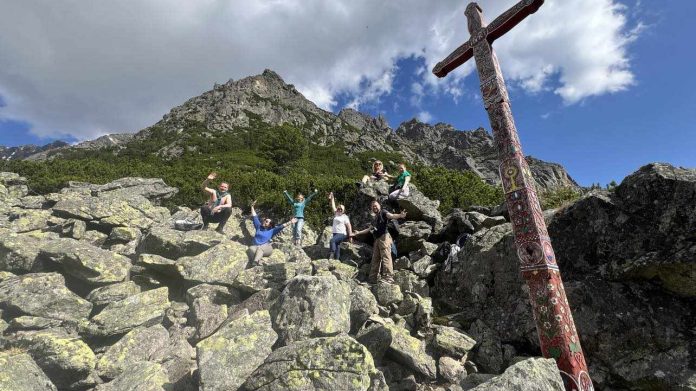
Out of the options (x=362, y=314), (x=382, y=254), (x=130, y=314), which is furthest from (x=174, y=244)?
(x=362, y=314)

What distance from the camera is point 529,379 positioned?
451 cm

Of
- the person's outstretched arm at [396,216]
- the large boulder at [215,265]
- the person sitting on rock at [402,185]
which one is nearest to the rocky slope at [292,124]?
the large boulder at [215,265]

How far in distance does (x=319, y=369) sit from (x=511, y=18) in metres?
7.55

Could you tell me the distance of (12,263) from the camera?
9.25 meters

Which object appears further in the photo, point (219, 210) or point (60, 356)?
point (219, 210)

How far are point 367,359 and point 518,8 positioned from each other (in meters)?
7.21

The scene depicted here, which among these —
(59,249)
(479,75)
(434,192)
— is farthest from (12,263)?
(434,192)

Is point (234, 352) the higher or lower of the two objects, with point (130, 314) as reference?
lower

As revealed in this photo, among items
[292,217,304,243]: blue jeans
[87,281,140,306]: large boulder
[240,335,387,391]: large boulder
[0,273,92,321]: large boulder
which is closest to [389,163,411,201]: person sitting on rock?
[292,217,304,243]: blue jeans

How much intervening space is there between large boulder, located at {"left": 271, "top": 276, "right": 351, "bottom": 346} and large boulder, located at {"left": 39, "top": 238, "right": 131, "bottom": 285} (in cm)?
491

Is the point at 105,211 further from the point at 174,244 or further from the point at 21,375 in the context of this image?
the point at 21,375

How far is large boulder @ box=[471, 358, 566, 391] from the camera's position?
14.4 ft

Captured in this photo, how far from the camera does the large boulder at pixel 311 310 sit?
6.74 meters

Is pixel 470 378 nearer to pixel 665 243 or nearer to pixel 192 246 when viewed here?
pixel 665 243
